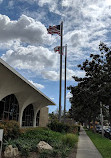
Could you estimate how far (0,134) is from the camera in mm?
7160

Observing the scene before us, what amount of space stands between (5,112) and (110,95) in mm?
13413

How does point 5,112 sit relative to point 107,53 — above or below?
below

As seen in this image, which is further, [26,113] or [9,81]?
[26,113]

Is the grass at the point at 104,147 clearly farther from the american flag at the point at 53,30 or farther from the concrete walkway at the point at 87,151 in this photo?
the american flag at the point at 53,30

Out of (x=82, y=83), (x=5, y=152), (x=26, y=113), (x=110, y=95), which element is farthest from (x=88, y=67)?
(x=26, y=113)

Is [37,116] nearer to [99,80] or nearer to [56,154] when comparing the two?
[99,80]

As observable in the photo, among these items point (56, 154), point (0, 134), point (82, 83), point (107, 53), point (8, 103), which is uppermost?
point (107, 53)

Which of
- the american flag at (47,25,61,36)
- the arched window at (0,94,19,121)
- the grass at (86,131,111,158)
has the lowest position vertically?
the grass at (86,131,111,158)

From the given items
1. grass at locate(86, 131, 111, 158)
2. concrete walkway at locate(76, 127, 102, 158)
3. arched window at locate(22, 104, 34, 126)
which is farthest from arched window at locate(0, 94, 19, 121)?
grass at locate(86, 131, 111, 158)

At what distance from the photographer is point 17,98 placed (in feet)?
82.5

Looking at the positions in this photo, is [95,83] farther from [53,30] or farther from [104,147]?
[53,30]

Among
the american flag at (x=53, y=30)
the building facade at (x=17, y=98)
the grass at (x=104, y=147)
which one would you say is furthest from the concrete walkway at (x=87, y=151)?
the american flag at (x=53, y=30)

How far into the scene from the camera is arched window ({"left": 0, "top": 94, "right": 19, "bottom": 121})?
21.1 m

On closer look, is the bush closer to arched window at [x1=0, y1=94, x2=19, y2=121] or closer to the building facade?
the building facade
